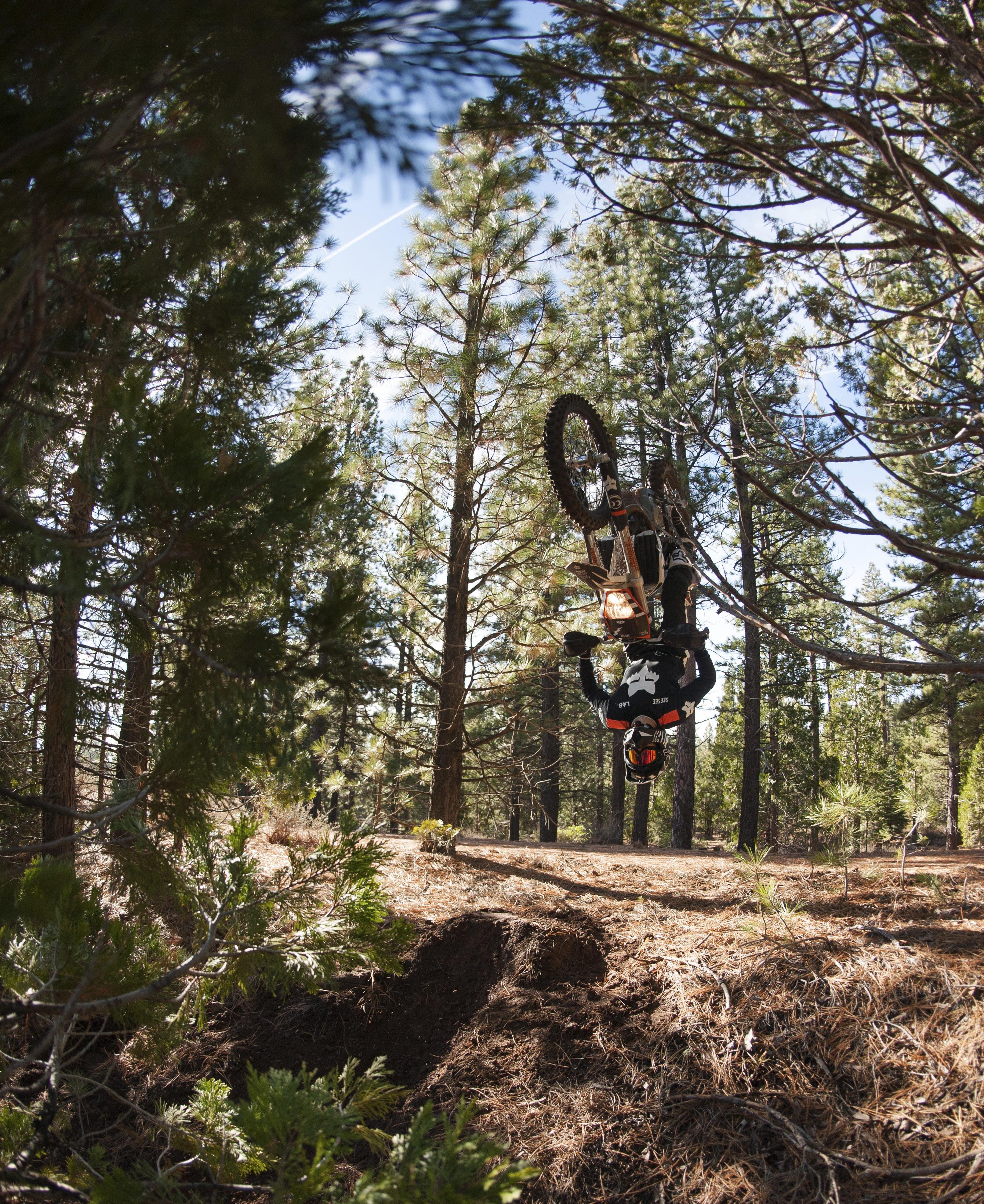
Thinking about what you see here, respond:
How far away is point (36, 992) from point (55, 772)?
2918 millimetres

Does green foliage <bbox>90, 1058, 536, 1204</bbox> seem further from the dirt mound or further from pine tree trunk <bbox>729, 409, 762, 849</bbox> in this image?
pine tree trunk <bbox>729, 409, 762, 849</bbox>

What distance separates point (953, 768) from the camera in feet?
74.2

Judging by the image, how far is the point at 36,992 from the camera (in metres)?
2.33

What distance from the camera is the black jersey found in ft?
16.5

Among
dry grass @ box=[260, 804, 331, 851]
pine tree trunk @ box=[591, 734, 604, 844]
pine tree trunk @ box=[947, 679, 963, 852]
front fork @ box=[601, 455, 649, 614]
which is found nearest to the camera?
front fork @ box=[601, 455, 649, 614]

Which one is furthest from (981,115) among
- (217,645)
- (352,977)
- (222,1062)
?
(222,1062)

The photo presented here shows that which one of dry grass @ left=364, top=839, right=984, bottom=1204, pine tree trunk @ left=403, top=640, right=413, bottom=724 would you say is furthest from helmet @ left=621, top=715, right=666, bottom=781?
pine tree trunk @ left=403, top=640, right=413, bottom=724

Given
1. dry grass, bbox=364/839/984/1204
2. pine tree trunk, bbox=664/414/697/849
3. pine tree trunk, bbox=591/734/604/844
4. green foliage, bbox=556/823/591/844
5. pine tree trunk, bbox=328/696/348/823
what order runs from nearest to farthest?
dry grass, bbox=364/839/984/1204
pine tree trunk, bbox=328/696/348/823
pine tree trunk, bbox=664/414/697/849
green foliage, bbox=556/823/591/844
pine tree trunk, bbox=591/734/604/844

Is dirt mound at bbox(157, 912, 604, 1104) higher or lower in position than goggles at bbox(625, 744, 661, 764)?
lower

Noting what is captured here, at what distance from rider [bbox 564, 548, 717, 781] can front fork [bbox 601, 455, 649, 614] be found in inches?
11.0

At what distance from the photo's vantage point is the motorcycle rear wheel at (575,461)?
15.8 ft

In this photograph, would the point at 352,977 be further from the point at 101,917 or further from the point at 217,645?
the point at 217,645

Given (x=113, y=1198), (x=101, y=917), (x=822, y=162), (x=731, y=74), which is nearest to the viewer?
(x=113, y=1198)

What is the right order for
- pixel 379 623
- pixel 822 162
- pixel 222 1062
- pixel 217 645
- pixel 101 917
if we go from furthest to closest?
1. pixel 822 162
2. pixel 222 1062
3. pixel 101 917
4. pixel 379 623
5. pixel 217 645
